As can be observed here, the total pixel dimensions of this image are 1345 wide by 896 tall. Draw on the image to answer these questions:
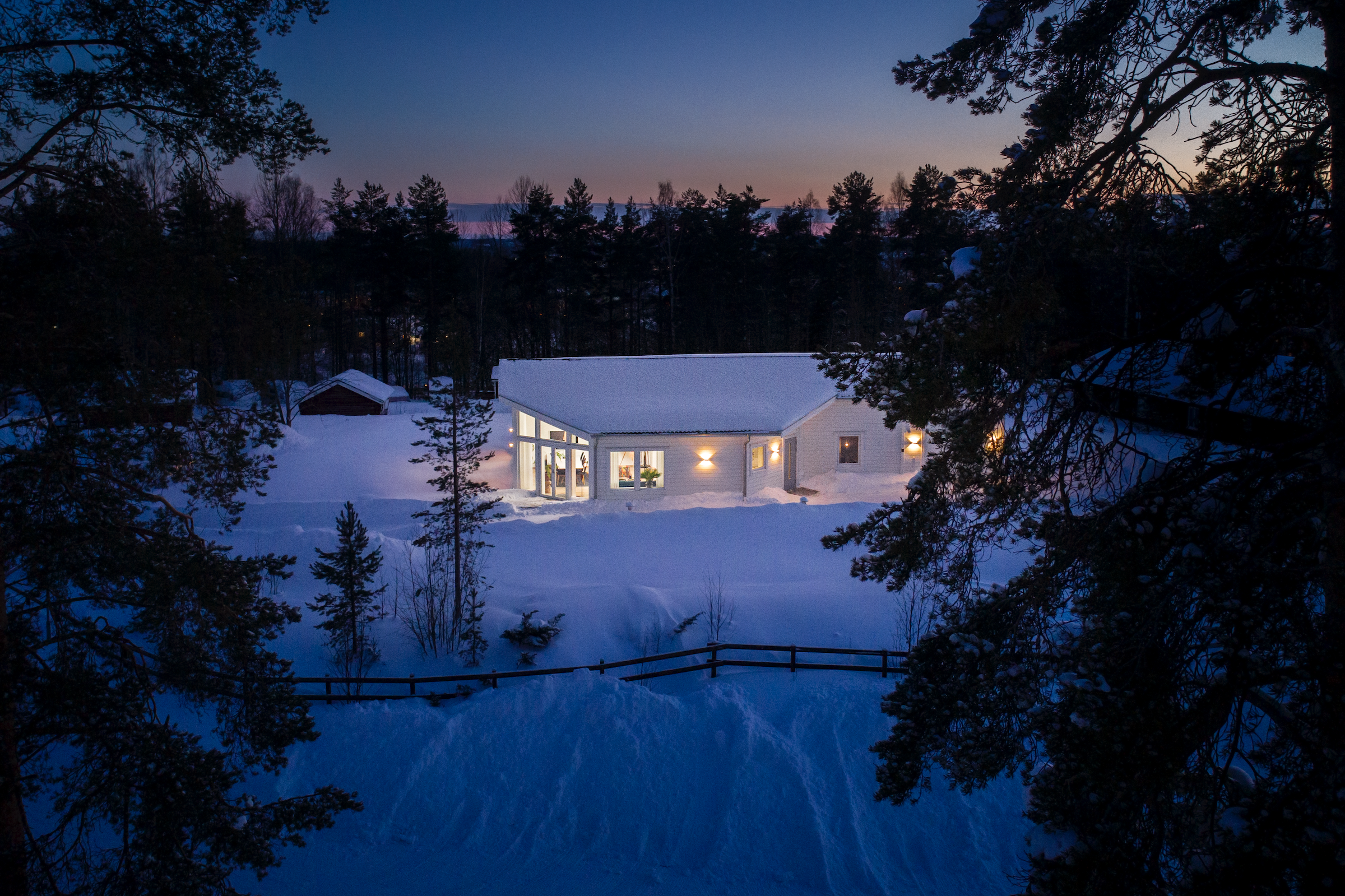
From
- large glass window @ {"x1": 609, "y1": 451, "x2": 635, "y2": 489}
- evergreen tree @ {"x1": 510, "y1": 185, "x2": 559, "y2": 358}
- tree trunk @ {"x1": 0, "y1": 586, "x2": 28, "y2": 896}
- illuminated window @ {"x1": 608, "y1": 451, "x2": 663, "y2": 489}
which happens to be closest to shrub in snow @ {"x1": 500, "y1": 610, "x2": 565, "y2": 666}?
tree trunk @ {"x1": 0, "y1": 586, "x2": 28, "y2": 896}

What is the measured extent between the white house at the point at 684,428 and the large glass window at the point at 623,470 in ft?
0.11

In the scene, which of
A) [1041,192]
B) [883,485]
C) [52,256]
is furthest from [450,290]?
[1041,192]

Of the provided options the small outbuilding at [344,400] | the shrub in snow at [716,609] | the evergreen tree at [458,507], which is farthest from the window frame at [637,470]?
the small outbuilding at [344,400]

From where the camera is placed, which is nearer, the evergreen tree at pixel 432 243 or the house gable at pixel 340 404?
the house gable at pixel 340 404

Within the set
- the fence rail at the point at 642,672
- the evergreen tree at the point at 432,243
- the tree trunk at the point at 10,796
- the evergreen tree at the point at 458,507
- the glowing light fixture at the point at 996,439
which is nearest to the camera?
the tree trunk at the point at 10,796

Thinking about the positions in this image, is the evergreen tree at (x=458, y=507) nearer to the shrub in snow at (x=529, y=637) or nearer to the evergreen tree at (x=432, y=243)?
the shrub in snow at (x=529, y=637)

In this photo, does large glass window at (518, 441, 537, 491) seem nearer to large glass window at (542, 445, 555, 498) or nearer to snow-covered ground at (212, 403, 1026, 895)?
large glass window at (542, 445, 555, 498)

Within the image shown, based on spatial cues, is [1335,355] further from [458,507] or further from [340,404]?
[340,404]

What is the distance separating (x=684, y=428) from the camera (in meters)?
22.1

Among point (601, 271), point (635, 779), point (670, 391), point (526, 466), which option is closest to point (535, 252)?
point (601, 271)

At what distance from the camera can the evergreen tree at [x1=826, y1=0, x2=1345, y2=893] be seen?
136 inches

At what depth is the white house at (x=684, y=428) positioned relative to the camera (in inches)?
863

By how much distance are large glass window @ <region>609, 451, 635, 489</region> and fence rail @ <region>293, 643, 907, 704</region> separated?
10.3 meters

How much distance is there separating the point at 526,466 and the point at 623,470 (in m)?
3.57
